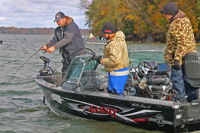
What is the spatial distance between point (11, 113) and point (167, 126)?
3846 millimetres

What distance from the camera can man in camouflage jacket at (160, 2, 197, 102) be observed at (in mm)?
4305

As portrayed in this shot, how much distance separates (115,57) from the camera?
4.34 meters

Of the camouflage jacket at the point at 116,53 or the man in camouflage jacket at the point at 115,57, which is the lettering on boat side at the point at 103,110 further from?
the camouflage jacket at the point at 116,53

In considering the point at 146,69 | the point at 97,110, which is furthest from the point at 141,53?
the point at 97,110

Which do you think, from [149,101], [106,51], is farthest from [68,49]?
[149,101]

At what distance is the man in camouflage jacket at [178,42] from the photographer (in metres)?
4.30

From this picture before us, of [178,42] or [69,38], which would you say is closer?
[178,42]

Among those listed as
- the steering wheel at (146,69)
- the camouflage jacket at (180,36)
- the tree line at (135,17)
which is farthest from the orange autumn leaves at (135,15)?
the camouflage jacket at (180,36)

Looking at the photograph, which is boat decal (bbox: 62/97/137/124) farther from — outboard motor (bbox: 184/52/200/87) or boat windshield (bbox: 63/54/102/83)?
outboard motor (bbox: 184/52/200/87)

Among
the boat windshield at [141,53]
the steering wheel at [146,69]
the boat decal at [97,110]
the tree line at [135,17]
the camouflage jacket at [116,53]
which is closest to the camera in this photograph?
the camouflage jacket at [116,53]

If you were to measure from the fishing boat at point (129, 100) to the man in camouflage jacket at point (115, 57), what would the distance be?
0.22 metres

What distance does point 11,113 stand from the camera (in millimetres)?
6363

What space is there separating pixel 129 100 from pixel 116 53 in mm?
817

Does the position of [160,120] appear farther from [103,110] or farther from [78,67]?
[78,67]
